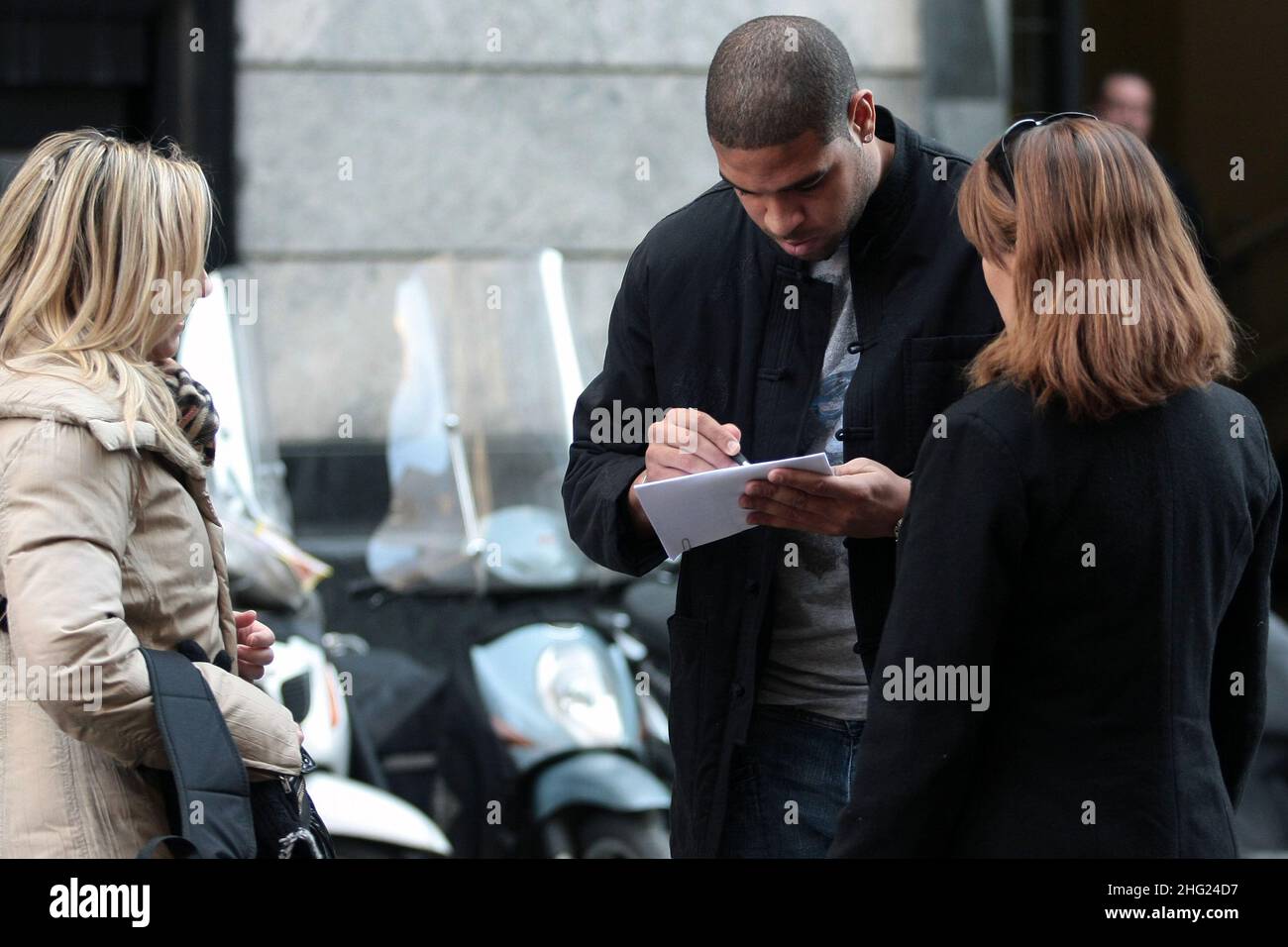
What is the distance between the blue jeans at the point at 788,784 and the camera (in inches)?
94.3

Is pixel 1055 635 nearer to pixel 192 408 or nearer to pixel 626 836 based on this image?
pixel 192 408

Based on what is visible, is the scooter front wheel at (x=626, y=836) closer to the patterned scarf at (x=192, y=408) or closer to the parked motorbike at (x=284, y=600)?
the parked motorbike at (x=284, y=600)

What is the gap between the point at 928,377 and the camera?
2.33 meters

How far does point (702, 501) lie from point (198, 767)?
2.42 ft

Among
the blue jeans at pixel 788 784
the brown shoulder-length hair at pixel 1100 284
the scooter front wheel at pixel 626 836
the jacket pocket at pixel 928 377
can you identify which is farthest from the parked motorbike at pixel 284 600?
the brown shoulder-length hair at pixel 1100 284

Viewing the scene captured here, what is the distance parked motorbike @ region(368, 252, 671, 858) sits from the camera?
160 inches

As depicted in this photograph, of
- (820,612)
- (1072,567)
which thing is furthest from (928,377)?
(1072,567)

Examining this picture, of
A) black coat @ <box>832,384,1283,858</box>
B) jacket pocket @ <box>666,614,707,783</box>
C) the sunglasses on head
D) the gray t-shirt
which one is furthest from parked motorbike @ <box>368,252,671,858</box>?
→ the sunglasses on head

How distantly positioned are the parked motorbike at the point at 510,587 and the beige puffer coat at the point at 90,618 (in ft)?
6.31

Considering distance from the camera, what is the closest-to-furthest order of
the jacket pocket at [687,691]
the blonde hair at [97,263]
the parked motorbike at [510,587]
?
the blonde hair at [97,263], the jacket pocket at [687,691], the parked motorbike at [510,587]

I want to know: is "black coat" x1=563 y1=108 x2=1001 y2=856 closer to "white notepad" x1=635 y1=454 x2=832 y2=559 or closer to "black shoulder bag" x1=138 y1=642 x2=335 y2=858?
"white notepad" x1=635 y1=454 x2=832 y2=559

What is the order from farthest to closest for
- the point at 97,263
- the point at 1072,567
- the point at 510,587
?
the point at 510,587
the point at 97,263
the point at 1072,567
